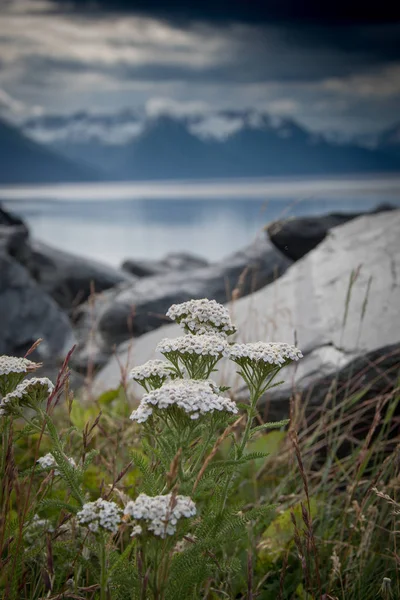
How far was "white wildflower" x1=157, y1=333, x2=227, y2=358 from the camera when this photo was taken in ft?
4.51

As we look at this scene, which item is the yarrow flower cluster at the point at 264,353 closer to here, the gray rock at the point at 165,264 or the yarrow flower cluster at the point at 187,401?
the yarrow flower cluster at the point at 187,401

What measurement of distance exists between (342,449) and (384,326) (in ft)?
2.17

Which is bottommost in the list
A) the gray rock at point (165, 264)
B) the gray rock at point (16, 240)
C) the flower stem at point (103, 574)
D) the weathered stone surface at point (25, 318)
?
the gray rock at point (165, 264)

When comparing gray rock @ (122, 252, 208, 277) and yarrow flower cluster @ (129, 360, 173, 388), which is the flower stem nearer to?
yarrow flower cluster @ (129, 360, 173, 388)

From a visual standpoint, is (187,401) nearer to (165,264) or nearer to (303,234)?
(303,234)

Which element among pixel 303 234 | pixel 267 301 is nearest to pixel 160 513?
pixel 267 301

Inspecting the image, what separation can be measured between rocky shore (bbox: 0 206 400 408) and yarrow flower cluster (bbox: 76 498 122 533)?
110 cm

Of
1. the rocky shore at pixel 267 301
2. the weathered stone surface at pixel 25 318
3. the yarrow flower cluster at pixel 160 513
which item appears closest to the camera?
the yarrow flower cluster at pixel 160 513

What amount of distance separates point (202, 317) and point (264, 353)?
0.71 feet

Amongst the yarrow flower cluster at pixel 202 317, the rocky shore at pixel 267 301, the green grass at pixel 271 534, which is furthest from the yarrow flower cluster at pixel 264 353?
the rocky shore at pixel 267 301

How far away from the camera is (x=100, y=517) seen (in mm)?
1244

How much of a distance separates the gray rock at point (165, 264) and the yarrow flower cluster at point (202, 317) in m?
7.50

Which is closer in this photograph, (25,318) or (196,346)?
(196,346)

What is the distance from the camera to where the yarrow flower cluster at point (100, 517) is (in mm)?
1236
